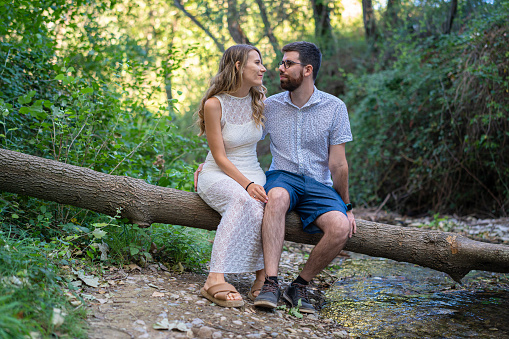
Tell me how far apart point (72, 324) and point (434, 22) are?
25.0 feet

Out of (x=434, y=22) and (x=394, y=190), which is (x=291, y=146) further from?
(x=434, y=22)

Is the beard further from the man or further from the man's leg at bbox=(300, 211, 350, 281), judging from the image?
the man's leg at bbox=(300, 211, 350, 281)

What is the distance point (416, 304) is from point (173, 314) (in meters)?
1.89

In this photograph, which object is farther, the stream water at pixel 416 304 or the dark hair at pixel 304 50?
the dark hair at pixel 304 50

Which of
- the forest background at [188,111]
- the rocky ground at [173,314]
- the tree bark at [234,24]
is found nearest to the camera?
the rocky ground at [173,314]

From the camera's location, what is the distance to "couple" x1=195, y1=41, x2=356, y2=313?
9.73 feet

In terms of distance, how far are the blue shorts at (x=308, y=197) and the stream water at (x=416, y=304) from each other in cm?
69

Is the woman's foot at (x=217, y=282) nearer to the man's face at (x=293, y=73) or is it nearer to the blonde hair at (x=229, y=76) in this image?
the blonde hair at (x=229, y=76)

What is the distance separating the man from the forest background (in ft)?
3.20

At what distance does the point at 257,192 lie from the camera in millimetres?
3092

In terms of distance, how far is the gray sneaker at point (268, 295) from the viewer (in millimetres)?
2758

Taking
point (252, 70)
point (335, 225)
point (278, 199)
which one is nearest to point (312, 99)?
point (252, 70)

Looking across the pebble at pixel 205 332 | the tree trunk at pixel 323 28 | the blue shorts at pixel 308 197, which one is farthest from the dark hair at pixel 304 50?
the tree trunk at pixel 323 28

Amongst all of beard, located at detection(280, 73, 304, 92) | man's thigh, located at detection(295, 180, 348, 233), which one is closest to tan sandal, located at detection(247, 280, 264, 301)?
man's thigh, located at detection(295, 180, 348, 233)
